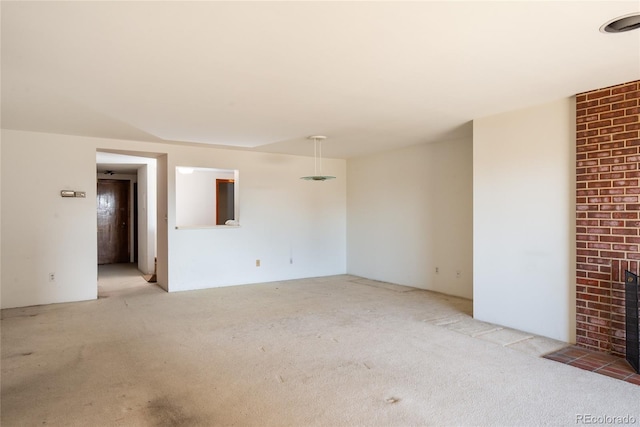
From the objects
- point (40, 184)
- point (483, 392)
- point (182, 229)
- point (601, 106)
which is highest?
point (601, 106)

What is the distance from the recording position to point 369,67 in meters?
2.80

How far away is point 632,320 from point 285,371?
107 inches

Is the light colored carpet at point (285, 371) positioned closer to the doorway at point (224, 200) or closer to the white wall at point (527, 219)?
the white wall at point (527, 219)

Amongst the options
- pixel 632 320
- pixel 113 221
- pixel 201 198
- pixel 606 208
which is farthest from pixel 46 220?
A: pixel 632 320

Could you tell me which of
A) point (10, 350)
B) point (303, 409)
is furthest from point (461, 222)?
point (10, 350)

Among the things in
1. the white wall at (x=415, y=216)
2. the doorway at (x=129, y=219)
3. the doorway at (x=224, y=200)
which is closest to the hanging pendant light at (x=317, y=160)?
the white wall at (x=415, y=216)

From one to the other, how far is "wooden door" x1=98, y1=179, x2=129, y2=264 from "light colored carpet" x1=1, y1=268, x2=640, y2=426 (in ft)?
15.5

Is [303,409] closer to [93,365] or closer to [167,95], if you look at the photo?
[93,365]

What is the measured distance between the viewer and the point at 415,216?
6188 millimetres

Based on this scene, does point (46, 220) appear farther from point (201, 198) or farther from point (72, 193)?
point (201, 198)

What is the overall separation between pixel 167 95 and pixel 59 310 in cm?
322

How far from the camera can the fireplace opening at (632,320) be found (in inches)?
114

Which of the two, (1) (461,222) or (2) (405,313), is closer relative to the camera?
(2) (405,313)

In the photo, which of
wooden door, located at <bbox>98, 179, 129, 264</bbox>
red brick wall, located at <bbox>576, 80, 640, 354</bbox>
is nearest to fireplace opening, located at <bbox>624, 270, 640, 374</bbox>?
red brick wall, located at <bbox>576, 80, 640, 354</bbox>
